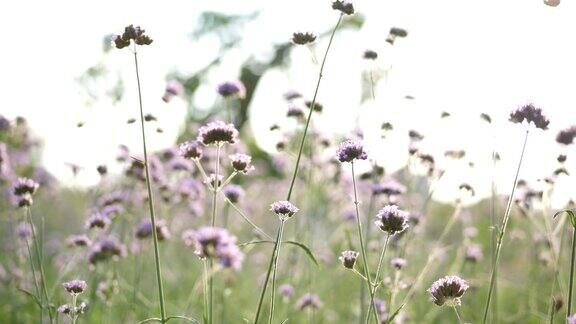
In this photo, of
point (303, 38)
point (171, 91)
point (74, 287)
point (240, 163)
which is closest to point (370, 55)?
point (303, 38)

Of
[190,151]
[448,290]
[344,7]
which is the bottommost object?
[448,290]

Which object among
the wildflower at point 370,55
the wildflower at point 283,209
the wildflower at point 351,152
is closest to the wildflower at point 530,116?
the wildflower at point 351,152

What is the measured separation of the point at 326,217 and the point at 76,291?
404 cm

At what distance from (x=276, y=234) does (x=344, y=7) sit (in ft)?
5.04

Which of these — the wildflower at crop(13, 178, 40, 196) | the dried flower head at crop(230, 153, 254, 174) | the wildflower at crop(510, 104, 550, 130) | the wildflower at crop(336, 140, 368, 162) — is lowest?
the wildflower at crop(13, 178, 40, 196)

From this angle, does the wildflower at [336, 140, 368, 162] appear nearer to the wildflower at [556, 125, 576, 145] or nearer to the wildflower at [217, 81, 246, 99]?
the wildflower at [217, 81, 246, 99]

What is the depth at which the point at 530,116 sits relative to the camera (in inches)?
106

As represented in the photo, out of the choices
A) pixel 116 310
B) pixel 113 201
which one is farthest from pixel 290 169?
pixel 113 201

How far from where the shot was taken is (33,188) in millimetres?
2996

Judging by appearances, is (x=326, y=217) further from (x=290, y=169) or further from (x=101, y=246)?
(x=101, y=246)

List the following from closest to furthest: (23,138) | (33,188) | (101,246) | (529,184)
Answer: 1. (33,188)
2. (101,246)
3. (529,184)
4. (23,138)

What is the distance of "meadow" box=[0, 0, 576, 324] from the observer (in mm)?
2432

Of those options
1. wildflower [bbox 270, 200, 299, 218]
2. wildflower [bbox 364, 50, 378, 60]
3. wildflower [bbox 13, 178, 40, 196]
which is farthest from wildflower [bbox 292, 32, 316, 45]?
wildflower [bbox 13, 178, 40, 196]

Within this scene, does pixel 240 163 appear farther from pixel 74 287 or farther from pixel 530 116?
pixel 530 116
